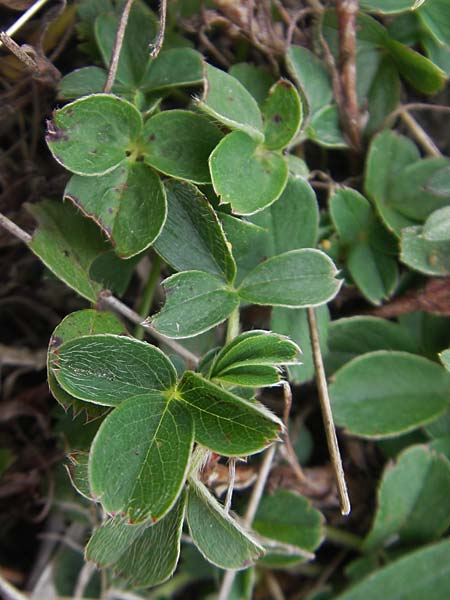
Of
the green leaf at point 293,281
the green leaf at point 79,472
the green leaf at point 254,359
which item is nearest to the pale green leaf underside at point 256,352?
the green leaf at point 254,359

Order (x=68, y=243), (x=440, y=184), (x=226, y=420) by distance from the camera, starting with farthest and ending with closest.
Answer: (x=440, y=184)
(x=68, y=243)
(x=226, y=420)

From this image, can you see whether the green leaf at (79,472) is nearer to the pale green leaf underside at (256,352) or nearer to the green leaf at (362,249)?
the pale green leaf underside at (256,352)

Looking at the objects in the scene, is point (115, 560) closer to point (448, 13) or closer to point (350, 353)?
point (350, 353)

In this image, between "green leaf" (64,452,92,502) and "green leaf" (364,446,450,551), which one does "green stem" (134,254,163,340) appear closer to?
"green leaf" (64,452,92,502)

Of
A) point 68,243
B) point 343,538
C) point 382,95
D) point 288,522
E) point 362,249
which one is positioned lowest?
point 343,538

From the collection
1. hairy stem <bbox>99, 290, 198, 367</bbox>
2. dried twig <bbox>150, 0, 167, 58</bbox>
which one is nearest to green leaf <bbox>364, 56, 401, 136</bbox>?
dried twig <bbox>150, 0, 167, 58</bbox>

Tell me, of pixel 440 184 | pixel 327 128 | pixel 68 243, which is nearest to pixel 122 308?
pixel 68 243

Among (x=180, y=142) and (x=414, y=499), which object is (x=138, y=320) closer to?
(x=180, y=142)
